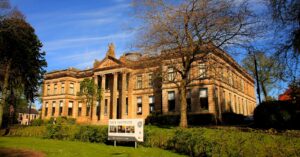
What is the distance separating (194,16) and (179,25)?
141cm

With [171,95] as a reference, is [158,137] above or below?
below

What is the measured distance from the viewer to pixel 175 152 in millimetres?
13953

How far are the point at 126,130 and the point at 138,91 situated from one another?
25.1 metres

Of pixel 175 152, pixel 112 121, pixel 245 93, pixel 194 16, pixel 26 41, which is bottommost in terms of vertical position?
pixel 175 152

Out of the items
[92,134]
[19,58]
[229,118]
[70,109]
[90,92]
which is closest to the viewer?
[92,134]

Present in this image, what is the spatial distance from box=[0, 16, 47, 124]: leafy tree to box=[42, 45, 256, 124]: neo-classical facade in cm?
892

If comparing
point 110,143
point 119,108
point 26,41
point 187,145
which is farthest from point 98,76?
point 187,145

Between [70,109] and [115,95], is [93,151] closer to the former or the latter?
[115,95]

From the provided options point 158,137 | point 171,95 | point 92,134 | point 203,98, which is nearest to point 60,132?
point 92,134

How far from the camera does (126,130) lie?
667 inches

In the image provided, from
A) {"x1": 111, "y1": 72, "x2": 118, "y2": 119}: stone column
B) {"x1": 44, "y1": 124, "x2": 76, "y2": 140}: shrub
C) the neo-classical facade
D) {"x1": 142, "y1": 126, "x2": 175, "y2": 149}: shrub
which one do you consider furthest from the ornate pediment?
{"x1": 142, "y1": 126, "x2": 175, "y2": 149}: shrub

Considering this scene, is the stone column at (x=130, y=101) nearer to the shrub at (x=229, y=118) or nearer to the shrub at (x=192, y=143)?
the shrub at (x=229, y=118)

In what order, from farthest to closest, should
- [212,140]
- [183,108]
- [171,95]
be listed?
[171,95], [183,108], [212,140]

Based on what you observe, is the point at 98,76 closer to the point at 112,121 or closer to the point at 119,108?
the point at 119,108
